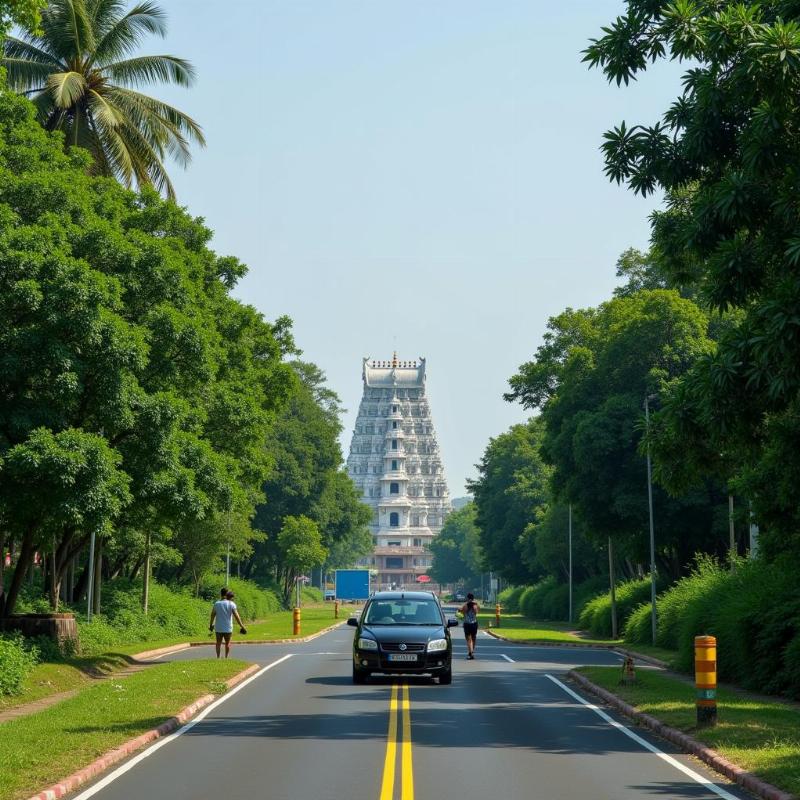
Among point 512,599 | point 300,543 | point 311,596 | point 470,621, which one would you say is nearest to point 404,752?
point 470,621

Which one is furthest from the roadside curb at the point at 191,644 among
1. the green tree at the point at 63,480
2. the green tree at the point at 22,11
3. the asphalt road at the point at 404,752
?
the green tree at the point at 22,11

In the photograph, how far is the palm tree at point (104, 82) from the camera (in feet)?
122

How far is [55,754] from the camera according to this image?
1380cm

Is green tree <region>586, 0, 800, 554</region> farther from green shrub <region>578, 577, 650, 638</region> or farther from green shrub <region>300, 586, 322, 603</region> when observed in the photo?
green shrub <region>300, 586, 322, 603</region>

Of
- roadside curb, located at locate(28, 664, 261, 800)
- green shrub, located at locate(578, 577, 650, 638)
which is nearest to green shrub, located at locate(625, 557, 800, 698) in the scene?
roadside curb, located at locate(28, 664, 261, 800)

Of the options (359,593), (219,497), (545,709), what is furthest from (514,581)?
(545,709)

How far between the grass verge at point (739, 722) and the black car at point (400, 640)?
9.84 feet

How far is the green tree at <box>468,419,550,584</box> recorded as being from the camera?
95.4m

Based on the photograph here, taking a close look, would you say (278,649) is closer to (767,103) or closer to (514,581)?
(767,103)

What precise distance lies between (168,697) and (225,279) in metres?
26.3

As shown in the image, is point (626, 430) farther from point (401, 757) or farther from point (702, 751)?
point (401, 757)

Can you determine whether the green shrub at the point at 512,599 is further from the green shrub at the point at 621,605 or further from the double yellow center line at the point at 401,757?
the double yellow center line at the point at 401,757

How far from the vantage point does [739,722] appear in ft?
56.9

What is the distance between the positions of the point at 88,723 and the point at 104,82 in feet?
85.1
